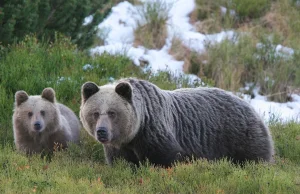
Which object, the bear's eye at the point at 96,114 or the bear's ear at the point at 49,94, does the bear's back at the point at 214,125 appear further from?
the bear's ear at the point at 49,94

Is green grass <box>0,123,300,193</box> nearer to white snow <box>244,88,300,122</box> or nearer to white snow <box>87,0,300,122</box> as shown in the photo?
white snow <box>244,88,300,122</box>

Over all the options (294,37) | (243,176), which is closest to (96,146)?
(243,176)

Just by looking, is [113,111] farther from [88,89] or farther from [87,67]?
[87,67]

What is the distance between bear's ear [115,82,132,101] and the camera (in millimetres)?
7797

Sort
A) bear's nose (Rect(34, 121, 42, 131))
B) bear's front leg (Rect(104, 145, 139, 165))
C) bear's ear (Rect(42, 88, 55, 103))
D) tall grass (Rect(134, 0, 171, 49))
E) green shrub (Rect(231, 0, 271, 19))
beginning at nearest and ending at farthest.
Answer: bear's front leg (Rect(104, 145, 139, 165)) < bear's nose (Rect(34, 121, 42, 131)) < bear's ear (Rect(42, 88, 55, 103)) < tall grass (Rect(134, 0, 171, 49)) < green shrub (Rect(231, 0, 271, 19))

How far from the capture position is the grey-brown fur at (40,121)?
9305 millimetres

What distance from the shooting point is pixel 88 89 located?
7.90 metres

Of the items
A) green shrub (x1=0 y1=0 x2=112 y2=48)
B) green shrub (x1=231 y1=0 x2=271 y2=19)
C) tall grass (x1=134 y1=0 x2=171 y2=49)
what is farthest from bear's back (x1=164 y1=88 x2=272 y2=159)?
green shrub (x1=231 y1=0 x2=271 y2=19)

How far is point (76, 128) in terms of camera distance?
1012cm

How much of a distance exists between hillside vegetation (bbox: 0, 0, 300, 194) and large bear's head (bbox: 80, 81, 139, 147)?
457 millimetres

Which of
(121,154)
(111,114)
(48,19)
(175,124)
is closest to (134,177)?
(121,154)

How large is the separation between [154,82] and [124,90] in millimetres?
4501

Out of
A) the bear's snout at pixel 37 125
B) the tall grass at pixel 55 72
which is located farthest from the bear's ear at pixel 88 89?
the tall grass at pixel 55 72

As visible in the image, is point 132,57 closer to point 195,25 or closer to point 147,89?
point 195,25
